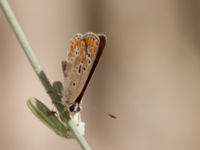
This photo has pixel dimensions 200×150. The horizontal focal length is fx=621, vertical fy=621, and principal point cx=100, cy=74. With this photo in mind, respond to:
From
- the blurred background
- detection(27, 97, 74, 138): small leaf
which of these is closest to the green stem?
detection(27, 97, 74, 138): small leaf

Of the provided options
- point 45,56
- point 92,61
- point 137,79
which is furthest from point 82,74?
point 137,79

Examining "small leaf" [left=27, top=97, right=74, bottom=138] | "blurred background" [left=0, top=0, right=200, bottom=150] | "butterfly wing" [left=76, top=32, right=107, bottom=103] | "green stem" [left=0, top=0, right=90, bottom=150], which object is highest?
"green stem" [left=0, top=0, right=90, bottom=150]

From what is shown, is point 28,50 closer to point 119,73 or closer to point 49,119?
point 49,119

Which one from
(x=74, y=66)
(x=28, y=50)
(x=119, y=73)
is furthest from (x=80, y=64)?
(x=119, y=73)

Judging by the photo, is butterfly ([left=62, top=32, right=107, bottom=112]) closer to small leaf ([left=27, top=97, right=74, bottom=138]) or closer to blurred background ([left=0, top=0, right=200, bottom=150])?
small leaf ([left=27, top=97, right=74, bottom=138])

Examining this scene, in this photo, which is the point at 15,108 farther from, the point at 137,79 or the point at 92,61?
the point at 92,61
